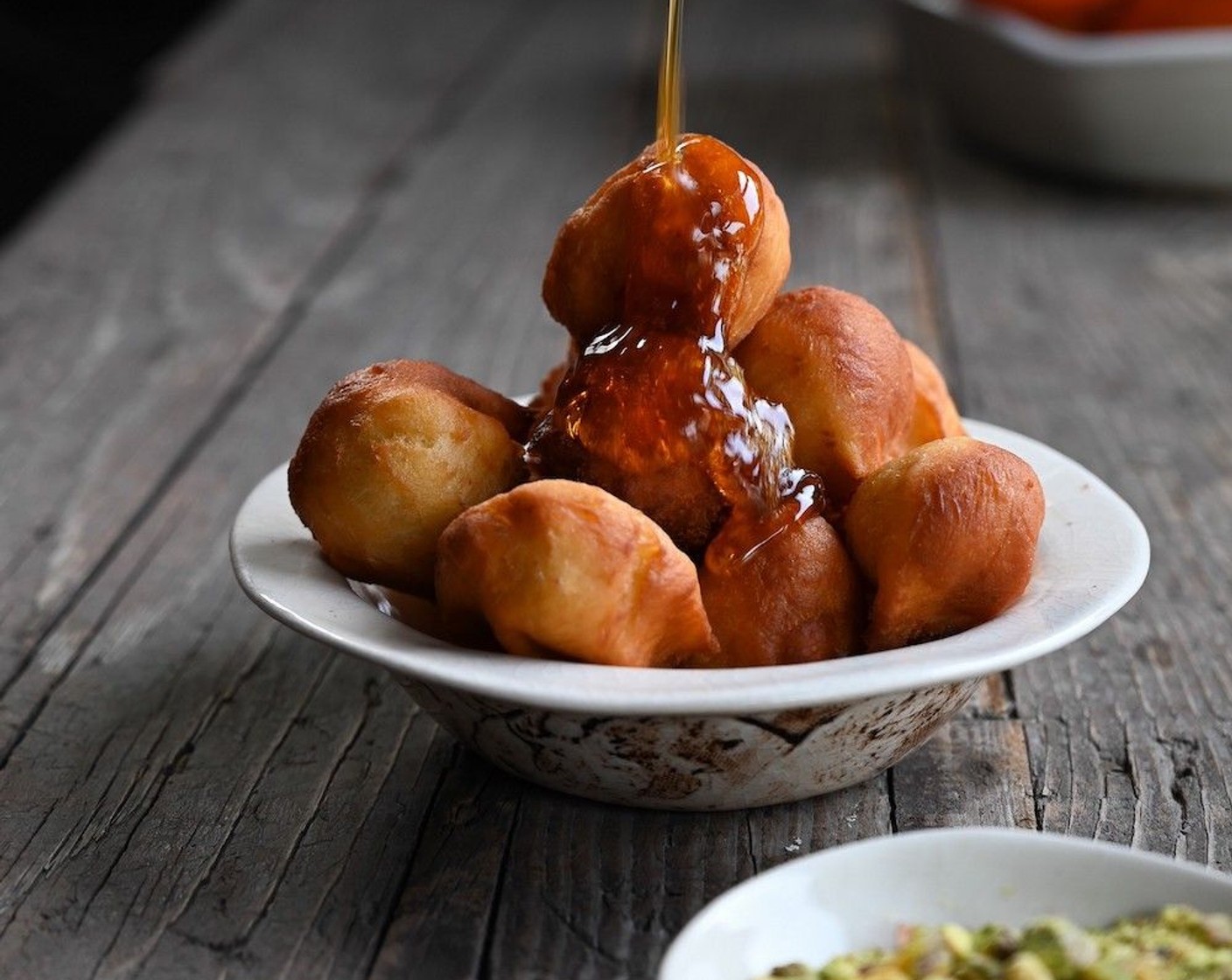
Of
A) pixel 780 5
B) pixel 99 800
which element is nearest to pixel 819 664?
pixel 99 800

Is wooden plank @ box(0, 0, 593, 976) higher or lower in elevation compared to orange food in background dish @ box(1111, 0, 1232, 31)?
higher

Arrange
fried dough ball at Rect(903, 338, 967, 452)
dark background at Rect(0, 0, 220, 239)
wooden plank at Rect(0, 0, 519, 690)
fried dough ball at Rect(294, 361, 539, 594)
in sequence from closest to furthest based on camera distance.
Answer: fried dough ball at Rect(294, 361, 539, 594) → fried dough ball at Rect(903, 338, 967, 452) → wooden plank at Rect(0, 0, 519, 690) → dark background at Rect(0, 0, 220, 239)

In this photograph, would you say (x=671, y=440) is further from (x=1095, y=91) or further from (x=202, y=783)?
(x=1095, y=91)

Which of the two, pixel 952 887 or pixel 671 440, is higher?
pixel 671 440

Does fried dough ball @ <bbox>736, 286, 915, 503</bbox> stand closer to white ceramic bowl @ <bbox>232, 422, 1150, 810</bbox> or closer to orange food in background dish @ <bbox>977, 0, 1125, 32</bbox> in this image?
white ceramic bowl @ <bbox>232, 422, 1150, 810</bbox>

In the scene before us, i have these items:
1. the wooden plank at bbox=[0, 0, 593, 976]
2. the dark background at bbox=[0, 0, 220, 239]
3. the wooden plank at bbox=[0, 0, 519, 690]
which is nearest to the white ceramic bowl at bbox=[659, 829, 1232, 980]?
the wooden plank at bbox=[0, 0, 593, 976]

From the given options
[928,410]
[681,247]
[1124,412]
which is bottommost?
[1124,412]

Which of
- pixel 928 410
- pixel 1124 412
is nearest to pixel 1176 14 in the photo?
pixel 1124 412
